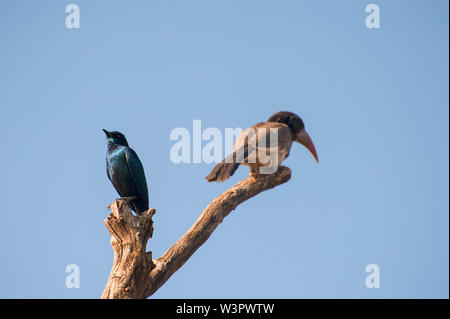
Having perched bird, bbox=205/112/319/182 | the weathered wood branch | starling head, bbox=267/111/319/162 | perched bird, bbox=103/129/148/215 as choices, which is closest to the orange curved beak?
starling head, bbox=267/111/319/162

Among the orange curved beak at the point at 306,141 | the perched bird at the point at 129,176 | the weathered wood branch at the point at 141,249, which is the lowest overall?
the weathered wood branch at the point at 141,249

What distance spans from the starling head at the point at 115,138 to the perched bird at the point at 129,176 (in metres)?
0.12

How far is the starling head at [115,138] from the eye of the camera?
28.6 feet

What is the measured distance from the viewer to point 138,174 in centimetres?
839

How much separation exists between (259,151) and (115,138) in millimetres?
1880

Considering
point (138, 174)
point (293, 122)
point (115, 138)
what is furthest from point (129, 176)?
point (293, 122)

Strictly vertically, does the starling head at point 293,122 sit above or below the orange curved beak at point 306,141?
above

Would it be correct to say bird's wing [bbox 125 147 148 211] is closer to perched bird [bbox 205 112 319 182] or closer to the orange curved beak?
perched bird [bbox 205 112 319 182]

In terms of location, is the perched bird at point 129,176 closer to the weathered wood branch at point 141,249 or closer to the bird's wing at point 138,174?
the bird's wing at point 138,174

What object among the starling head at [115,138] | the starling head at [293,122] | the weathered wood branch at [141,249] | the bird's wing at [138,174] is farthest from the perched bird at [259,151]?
the starling head at [115,138]

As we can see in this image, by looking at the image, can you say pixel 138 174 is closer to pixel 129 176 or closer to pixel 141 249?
pixel 129 176

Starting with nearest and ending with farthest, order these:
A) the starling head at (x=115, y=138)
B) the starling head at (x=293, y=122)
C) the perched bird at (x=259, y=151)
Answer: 1. the perched bird at (x=259, y=151)
2. the starling head at (x=115, y=138)
3. the starling head at (x=293, y=122)
